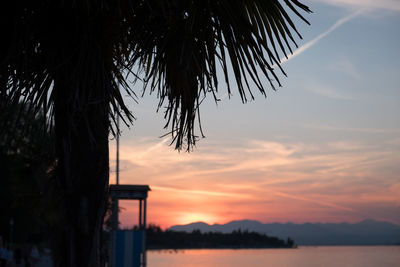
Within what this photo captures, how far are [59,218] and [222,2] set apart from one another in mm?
2005

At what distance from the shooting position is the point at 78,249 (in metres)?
4.33

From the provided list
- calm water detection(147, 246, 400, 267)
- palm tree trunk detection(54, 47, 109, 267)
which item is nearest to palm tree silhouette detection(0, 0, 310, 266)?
palm tree trunk detection(54, 47, 109, 267)

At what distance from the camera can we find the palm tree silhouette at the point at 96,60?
14.0 feet

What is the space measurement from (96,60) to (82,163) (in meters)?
0.78

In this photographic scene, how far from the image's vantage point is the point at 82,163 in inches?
173

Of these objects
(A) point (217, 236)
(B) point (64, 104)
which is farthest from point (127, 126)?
(A) point (217, 236)

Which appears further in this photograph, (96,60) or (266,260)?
(266,260)

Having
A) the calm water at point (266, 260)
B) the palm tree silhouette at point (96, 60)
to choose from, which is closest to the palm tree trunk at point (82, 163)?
the palm tree silhouette at point (96, 60)

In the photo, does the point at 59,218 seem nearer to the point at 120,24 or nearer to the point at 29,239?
the point at 120,24

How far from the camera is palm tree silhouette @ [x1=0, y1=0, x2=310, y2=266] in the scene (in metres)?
4.28

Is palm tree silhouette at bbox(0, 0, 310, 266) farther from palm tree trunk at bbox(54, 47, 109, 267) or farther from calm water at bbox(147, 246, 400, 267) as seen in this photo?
calm water at bbox(147, 246, 400, 267)

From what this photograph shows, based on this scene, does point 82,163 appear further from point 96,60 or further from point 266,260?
point 266,260

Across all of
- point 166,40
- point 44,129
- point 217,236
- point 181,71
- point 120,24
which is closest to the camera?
point 181,71

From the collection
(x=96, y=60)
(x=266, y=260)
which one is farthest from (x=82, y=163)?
(x=266, y=260)
